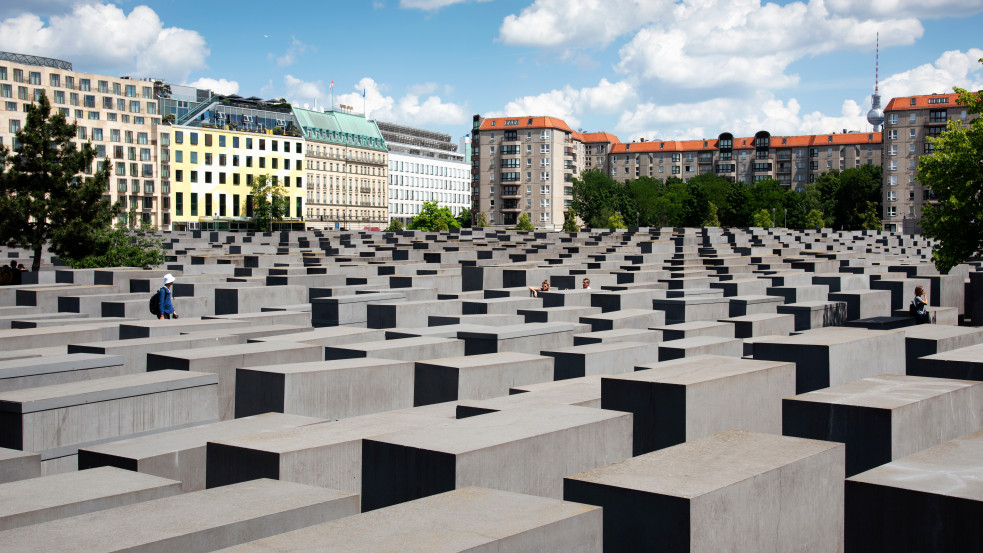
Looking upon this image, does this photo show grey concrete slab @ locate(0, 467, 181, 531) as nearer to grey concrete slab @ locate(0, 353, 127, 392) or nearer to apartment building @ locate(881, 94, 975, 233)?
grey concrete slab @ locate(0, 353, 127, 392)

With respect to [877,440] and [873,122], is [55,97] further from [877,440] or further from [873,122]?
[873,122]

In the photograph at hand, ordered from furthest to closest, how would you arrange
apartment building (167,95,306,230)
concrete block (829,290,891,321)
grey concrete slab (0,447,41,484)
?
apartment building (167,95,306,230)
concrete block (829,290,891,321)
grey concrete slab (0,447,41,484)

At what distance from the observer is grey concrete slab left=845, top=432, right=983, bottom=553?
5.80 m

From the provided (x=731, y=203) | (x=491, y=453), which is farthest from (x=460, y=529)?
(x=731, y=203)

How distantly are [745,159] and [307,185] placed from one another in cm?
7677

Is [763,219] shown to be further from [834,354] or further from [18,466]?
[18,466]

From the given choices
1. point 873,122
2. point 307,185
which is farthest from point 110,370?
point 873,122

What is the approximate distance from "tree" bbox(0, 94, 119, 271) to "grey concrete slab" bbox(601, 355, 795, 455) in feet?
78.4

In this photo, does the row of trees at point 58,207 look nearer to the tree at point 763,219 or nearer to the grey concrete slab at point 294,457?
the grey concrete slab at point 294,457

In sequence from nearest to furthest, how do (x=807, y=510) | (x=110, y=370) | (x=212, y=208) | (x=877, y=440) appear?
(x=807, y=510), (x=877, y=440), (x=110, y=370), (x=212, y=208)

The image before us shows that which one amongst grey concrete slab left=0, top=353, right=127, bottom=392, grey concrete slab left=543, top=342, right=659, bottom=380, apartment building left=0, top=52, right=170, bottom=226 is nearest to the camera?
grey concrete slab left=0, top=353, right=127, bottom=392

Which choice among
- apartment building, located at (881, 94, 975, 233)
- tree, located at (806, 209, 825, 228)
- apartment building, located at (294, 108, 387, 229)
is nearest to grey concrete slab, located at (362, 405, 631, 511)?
apartment building, located at (294, 108, 387, 229)

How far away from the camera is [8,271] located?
25.2 metres

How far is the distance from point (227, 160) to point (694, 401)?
94.1 metres
